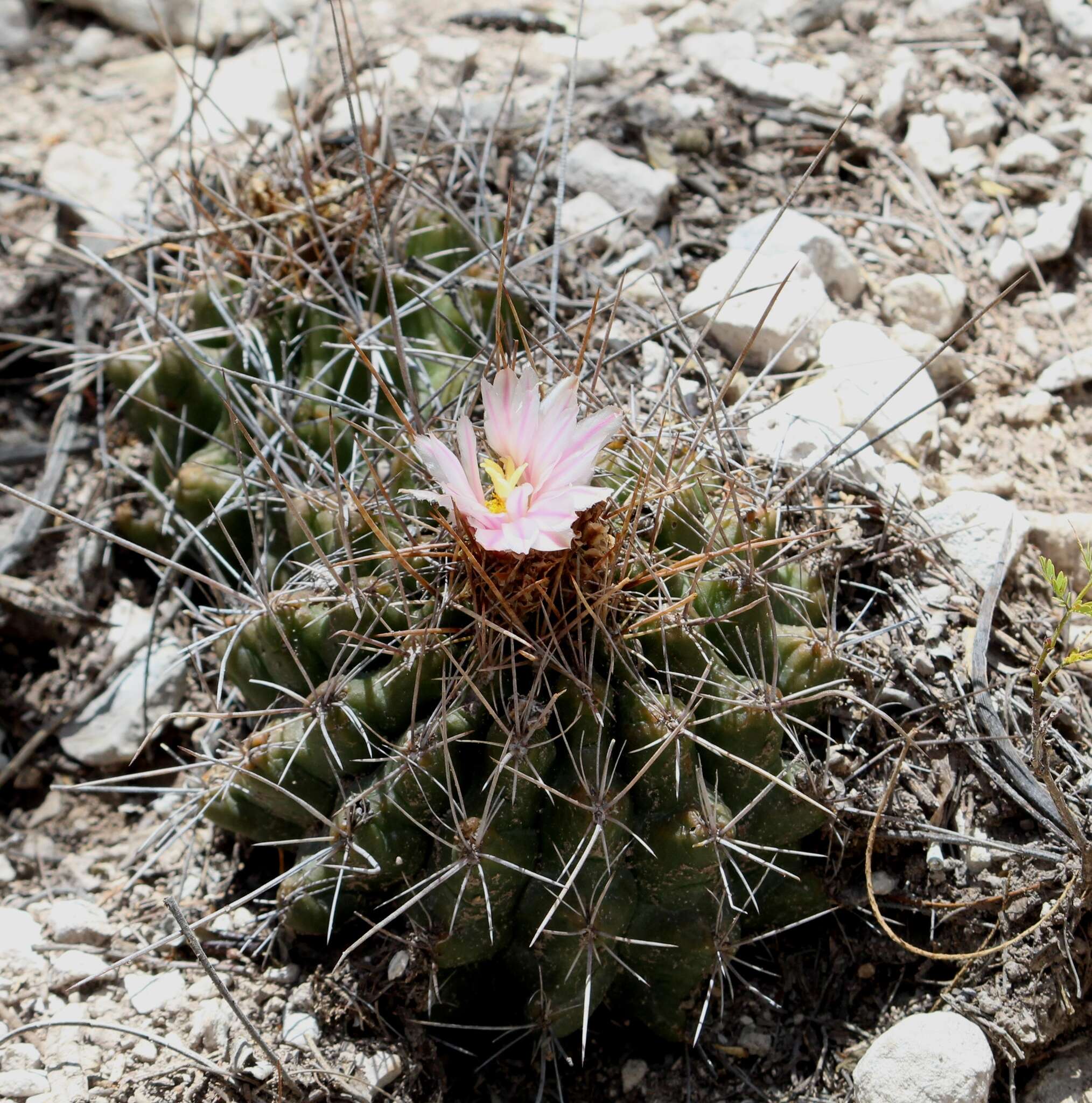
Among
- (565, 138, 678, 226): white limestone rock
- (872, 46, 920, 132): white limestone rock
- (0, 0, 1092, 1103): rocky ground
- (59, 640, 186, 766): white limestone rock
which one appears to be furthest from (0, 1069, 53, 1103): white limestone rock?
(872, 46, 920, 132): white limestone rock

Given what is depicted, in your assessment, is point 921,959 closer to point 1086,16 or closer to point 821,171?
point 821,171

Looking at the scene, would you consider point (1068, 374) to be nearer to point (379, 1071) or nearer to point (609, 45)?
point (609, 45)

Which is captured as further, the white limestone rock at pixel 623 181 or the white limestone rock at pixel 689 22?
the white limestone rock at pixel 689 22

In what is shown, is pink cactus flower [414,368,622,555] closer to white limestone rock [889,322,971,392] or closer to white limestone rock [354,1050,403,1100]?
white limestone rock [354,1050,403,1100]

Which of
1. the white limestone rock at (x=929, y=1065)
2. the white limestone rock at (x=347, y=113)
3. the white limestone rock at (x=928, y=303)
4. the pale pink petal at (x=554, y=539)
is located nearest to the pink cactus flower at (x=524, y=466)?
the pale pink petal at (x=554, y=539)

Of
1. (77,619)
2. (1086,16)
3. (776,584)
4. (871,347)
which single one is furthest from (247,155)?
(1086,16)

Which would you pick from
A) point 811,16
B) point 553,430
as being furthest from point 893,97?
point 553,430

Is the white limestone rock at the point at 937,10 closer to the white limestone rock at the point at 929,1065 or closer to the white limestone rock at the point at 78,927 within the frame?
the white limestone rock at the point at 929,1065
